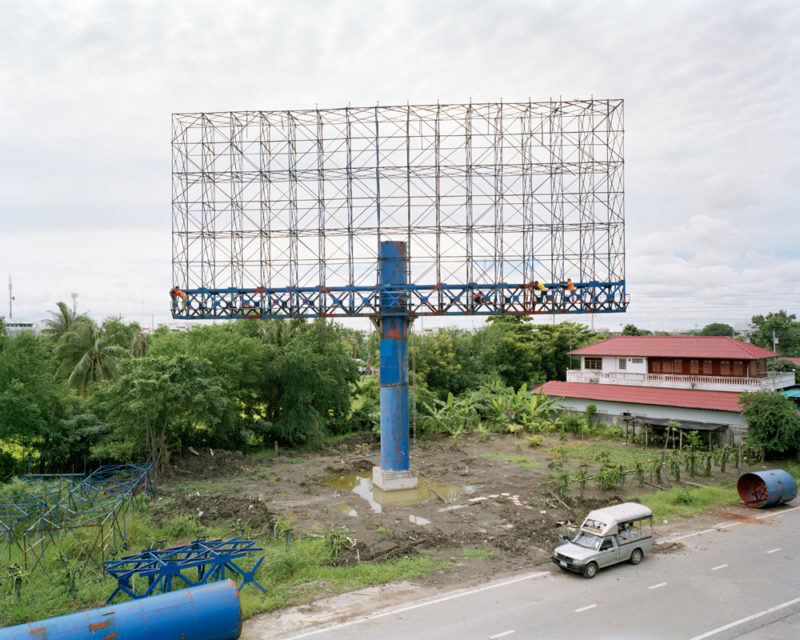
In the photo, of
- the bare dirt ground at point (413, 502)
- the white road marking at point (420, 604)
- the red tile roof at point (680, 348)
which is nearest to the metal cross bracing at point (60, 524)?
the bare dirt ground at point (413, 502)

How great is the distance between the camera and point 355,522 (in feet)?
57.9

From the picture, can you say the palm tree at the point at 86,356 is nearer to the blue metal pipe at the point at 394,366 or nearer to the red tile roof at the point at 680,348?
the blue metal pipe at the point at 394,366

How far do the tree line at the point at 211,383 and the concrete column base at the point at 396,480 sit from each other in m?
6.60

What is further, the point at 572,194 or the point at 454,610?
the point at 572,194

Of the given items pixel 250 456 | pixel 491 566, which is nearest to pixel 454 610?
pixel 491 566

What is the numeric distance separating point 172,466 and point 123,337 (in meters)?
13.4

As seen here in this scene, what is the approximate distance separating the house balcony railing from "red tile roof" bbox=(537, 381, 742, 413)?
12.8 inches

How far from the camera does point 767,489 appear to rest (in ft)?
60.0

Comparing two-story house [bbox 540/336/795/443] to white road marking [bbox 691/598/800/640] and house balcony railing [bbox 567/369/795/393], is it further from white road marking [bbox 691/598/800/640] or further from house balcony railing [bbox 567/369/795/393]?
white road marking [bbox 691/598/800/640]

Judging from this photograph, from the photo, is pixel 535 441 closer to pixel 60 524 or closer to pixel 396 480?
pixel 396 480

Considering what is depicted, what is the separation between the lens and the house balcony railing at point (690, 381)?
2855 centimetres

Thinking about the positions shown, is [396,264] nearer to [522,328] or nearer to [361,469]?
[361,469]

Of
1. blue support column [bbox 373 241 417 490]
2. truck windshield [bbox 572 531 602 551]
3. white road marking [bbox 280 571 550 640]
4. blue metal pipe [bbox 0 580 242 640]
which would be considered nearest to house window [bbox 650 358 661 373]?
blue support column [bbox 373 241 417 490]

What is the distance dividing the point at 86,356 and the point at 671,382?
33464mm
